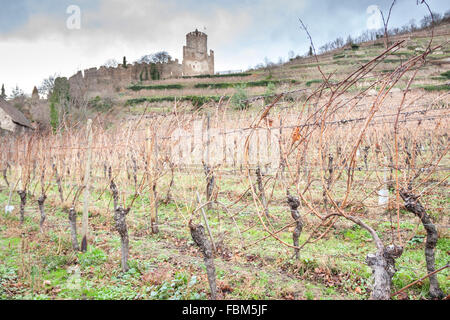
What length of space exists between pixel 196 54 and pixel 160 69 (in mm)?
7579

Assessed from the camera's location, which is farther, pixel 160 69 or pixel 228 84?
pixel 160 69

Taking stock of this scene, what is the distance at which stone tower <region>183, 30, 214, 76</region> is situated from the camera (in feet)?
152

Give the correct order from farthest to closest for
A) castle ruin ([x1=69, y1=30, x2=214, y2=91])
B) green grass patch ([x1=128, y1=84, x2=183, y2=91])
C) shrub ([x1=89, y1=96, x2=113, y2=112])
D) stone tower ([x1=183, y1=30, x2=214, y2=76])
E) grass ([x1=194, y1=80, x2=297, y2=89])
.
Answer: stone tower ([x1=183, y1=30, x2=214, y2=76]) < castle ruin ([x1=69, y1=30, x2=214, y2=91]) < green grass patch ([x1=128, y1=84, x2=183, y2=91]) < grass ([x1=194, y1=80, x2=297, y2=89]) < shrub ([x1=89, y1=96, x2=113, y2=112])

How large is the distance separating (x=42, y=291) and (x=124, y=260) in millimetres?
759

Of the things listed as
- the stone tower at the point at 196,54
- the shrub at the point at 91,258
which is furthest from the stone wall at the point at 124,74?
the shrub at the point at 91,258

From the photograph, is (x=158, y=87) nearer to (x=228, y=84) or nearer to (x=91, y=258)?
(x=228, y=84)

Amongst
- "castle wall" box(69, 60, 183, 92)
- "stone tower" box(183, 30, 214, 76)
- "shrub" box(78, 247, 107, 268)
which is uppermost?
"stone tower" box(183, 30, 214, 76)

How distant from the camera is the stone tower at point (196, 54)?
4628 centimetres

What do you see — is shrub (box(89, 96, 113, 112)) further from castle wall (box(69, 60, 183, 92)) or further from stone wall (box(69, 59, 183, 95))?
castle wall (box(69, 60, 183, 92))

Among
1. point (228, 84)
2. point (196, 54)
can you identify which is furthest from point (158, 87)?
point (196, 54)

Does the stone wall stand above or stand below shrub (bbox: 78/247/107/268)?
above

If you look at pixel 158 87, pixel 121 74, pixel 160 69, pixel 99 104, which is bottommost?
pixel 99 104

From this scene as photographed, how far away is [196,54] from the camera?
4722 centimetres

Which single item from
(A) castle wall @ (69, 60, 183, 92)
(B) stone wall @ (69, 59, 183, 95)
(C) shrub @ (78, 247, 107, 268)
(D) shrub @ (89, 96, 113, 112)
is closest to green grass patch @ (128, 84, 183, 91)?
(B) stone wall @ (69, 59, 183, 95)
